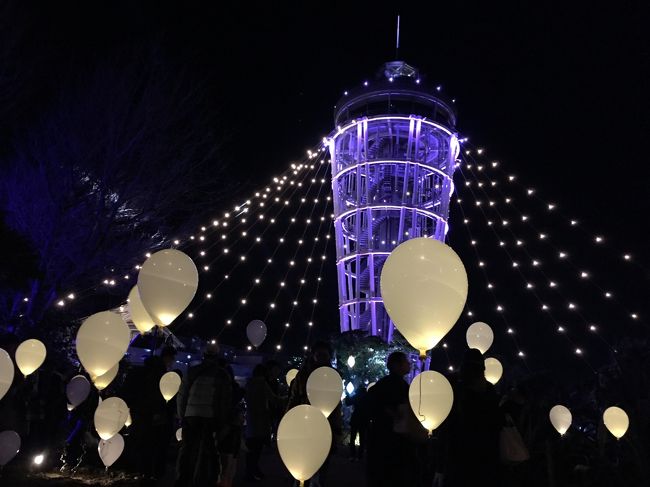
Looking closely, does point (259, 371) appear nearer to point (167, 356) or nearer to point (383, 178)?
point (167, 356)

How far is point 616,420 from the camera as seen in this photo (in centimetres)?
841

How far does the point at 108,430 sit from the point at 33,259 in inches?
98.4

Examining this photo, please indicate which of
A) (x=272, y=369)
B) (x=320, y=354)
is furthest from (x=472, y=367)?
(x=272, y=369)

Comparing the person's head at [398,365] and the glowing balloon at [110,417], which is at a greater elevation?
the person's head at [398,365]

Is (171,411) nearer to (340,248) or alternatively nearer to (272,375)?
(272,375)

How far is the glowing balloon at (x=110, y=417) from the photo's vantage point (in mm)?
5637

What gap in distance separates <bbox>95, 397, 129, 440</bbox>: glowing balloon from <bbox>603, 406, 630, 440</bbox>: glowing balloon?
7334mm

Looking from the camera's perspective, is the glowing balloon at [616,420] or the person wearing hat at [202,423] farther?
the glowing balloon at [616,420]

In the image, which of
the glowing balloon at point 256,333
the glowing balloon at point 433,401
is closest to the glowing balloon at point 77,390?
the glowing balloon at point 433,401

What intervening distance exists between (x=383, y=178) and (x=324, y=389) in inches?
571

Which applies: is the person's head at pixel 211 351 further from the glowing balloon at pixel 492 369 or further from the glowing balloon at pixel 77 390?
the glowing balloon at pixel 492 369

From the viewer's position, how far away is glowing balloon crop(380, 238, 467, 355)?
174 inches

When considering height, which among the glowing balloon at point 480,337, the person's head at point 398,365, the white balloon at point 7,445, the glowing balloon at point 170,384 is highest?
the glowing balloon at point 480,337

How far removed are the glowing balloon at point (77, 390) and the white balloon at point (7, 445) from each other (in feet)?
3.91
